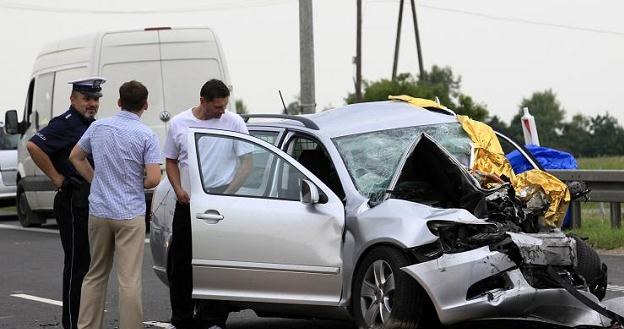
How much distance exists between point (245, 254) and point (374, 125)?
4.60 feet

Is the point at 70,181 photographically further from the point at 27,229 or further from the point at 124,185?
the point at 27,229

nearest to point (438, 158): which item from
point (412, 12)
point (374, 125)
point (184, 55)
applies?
point (374, 125)

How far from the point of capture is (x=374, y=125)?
9531mm

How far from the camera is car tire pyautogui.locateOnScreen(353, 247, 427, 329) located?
8000 millimetres

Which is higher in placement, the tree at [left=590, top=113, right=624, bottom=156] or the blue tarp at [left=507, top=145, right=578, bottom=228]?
the blue tarp at [left=507, top=145, right=578, bottom=228]

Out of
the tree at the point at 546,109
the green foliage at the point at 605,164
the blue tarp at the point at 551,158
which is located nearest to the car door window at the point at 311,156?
the blue tarp at the point at 551,158

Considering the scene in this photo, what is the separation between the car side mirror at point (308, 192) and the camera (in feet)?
28.2

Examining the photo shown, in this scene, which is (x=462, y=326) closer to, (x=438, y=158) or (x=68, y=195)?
(x=438, y=158)

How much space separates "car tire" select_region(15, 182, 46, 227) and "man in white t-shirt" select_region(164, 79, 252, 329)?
12.4 m

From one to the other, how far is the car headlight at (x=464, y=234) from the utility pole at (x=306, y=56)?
1526 centimetres

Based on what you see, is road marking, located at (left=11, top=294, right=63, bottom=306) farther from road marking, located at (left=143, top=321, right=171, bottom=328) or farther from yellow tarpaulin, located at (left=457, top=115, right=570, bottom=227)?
yellow tarpaulin, located at (left=457, top=115, right=570, bottom=227)

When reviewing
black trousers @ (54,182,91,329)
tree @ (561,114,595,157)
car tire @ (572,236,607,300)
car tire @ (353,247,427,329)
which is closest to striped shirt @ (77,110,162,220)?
black trousers @ (54,182,91,329)

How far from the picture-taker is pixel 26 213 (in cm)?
2164

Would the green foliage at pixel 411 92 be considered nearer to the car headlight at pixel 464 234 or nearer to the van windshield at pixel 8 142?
the van windshield at pixel 8 142
